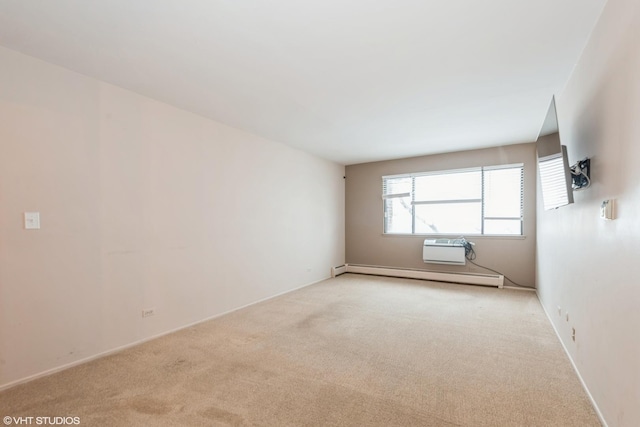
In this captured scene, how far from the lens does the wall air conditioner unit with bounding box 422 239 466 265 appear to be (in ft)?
17.6

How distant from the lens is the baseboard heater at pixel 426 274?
520 centimetres

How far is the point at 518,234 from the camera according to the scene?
5.12 m

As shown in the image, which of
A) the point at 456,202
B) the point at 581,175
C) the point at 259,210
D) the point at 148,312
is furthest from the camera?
the point at 456,202

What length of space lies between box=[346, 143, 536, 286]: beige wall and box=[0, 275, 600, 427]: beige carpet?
5.89 feet

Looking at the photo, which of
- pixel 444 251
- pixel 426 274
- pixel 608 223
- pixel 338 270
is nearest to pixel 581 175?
pixel 608 223

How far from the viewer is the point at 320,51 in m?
2.23

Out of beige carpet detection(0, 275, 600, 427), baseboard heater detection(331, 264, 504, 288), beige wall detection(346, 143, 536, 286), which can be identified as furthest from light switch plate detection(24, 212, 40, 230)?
beige wall detection(346, 143, 536, 286)

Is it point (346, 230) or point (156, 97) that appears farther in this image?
point (346, 230)

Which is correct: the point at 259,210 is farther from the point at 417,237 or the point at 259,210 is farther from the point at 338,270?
the point at 417,237

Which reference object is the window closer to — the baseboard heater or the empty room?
the baseboard heater

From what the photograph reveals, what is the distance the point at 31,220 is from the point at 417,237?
5.69 meters

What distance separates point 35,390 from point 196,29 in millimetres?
2836

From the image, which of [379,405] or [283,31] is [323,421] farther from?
[283,31]

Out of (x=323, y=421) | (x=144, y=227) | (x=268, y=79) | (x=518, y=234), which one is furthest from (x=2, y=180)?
(x=518, y=234)
